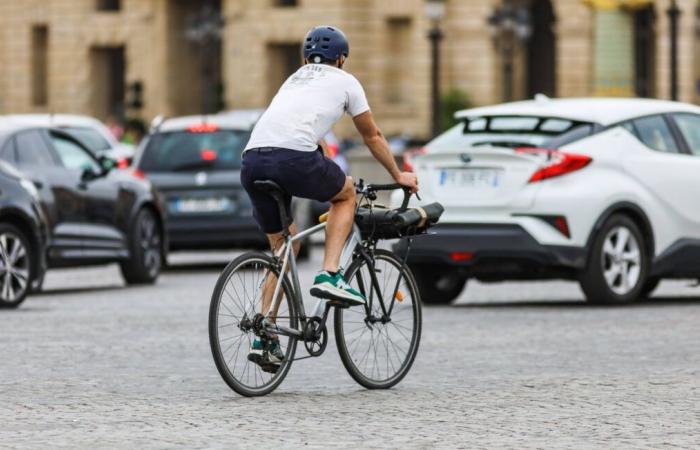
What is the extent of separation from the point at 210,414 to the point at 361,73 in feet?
200

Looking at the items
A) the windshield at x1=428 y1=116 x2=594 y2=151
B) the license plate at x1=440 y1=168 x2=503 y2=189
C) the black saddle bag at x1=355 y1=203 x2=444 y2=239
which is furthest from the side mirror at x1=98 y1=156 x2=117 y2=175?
the black saddle bag at x1=355 y1=203 x2=444 y2=239

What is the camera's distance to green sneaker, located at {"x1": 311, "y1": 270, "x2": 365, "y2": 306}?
33.5 feet

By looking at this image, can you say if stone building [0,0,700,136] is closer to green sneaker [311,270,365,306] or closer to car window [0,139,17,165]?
car window [0,139,17,165]

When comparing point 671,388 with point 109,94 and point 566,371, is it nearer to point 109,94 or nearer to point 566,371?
point 566,371

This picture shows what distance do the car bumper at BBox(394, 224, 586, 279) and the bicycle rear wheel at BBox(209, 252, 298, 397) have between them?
5534 mm

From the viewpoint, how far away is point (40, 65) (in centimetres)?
8094

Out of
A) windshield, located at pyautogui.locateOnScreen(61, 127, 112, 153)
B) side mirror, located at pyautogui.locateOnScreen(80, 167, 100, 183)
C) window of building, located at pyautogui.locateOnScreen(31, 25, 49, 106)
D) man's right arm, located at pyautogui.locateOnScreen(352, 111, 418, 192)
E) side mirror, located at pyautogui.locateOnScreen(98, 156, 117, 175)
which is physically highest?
man's right arm, located at pyautogui.locateOnScreen(352, 111, 418, 192)

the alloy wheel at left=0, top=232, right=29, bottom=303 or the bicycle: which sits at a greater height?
the bicycle

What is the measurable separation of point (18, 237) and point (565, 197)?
13.8 feet

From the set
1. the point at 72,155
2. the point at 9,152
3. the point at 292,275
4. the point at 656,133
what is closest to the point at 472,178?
the point at 656,133

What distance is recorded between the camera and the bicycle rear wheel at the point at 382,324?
10.5 meters

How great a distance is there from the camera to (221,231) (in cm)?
2314

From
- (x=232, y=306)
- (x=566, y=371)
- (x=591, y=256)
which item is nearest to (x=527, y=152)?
(x=591, y=256)

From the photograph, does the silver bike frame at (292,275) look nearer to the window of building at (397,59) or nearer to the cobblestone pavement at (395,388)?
the cobblestone pavement at (395,388)
